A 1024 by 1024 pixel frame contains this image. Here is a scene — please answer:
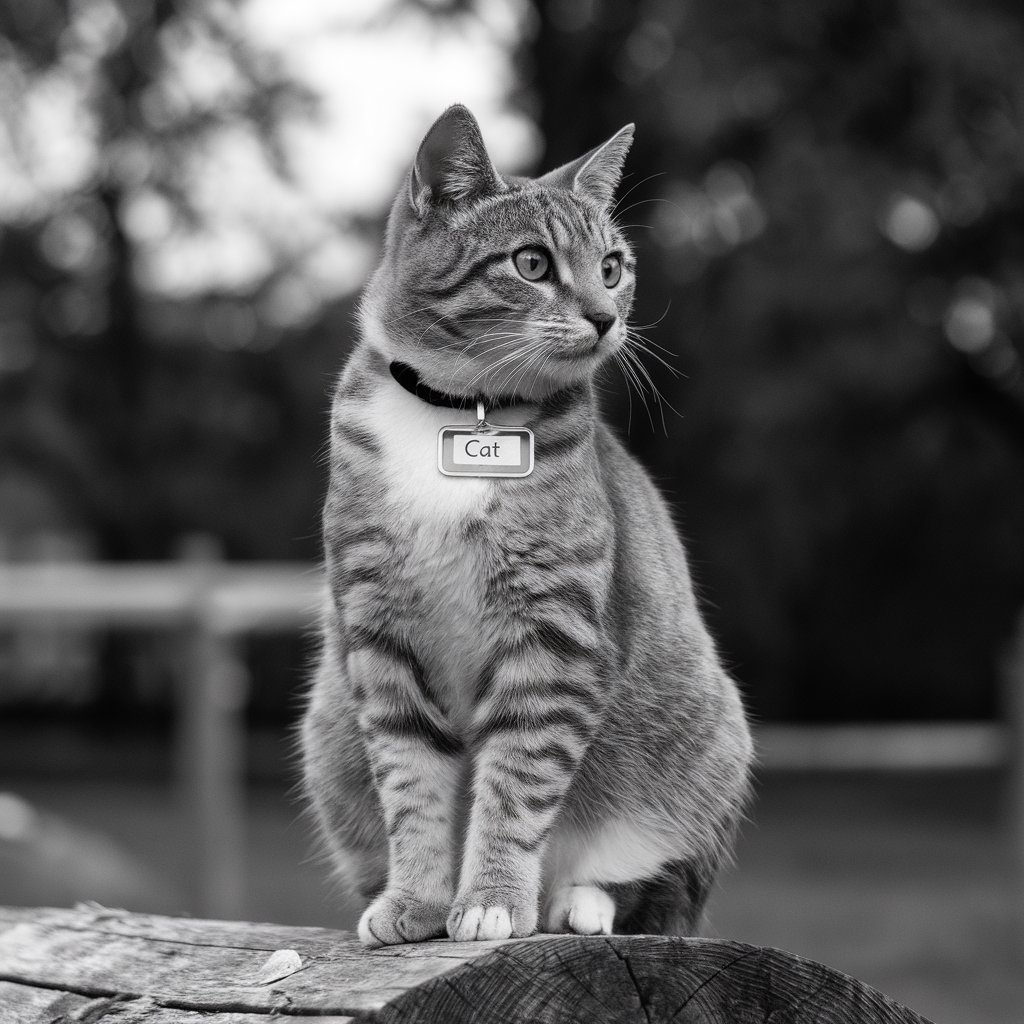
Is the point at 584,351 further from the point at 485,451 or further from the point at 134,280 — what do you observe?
the point at 134,280

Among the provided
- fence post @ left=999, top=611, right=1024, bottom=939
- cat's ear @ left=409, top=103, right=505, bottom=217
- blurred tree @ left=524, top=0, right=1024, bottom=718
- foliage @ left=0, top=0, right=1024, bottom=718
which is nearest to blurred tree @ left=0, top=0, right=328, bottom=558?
foliage @ left=0, top=0, right=1024, bottom=718

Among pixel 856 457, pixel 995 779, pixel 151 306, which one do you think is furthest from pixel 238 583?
pixel 995 779

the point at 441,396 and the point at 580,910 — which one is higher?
the point at 441,396

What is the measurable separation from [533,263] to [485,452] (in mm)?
340

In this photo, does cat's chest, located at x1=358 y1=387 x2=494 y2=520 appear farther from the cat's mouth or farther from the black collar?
the cat's mouth

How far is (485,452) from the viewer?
237 cm

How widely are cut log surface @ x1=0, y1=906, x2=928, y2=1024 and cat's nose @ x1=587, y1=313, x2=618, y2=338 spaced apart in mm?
985

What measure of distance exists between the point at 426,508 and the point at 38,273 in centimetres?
1286

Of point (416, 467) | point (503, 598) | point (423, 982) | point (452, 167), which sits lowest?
point (423, 982)

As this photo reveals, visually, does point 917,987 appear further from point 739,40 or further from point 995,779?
point 995,779

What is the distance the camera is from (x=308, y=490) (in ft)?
43.8

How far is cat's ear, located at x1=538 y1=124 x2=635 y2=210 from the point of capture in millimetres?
2627

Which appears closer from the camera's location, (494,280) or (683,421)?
(494,280)

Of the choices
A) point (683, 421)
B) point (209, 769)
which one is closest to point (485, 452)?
point (209, 769)
